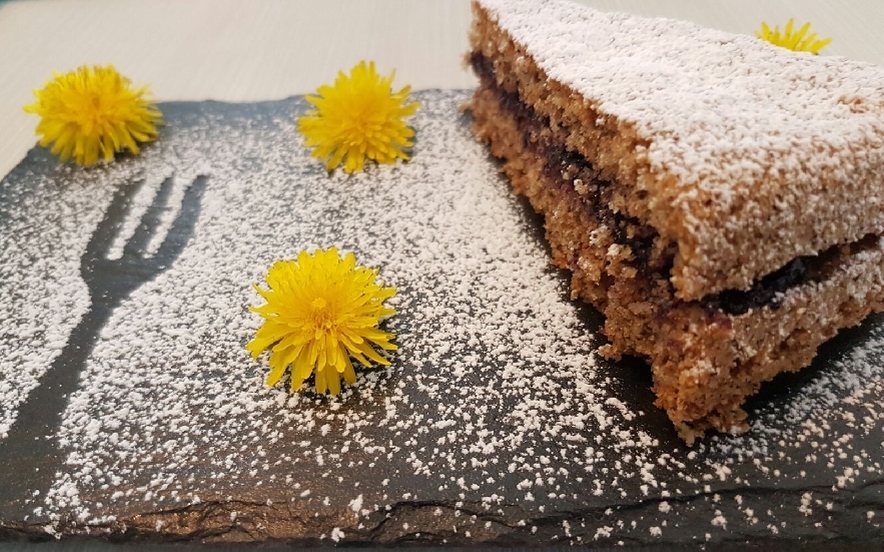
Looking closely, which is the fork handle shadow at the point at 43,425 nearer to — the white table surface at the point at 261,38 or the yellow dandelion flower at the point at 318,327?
the yellow dandelion flower at the point at 318,327

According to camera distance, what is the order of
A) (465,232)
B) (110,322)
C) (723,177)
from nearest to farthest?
(723,177), (110,322), (465,232)

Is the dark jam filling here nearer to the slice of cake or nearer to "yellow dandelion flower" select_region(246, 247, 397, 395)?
the slice of cake

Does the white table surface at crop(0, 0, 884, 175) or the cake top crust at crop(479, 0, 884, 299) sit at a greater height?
the cake top crust at crop(479, 0, 884, 299)

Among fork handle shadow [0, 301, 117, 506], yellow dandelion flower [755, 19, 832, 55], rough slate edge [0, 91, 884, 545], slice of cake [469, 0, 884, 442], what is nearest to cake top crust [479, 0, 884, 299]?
slice of cake [469, 0, 884, 442]

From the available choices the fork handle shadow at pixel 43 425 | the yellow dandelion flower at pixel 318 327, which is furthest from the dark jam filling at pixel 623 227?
the fork handle shadow at pixel 43 425

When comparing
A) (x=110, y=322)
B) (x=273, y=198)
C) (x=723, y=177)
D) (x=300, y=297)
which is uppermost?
(x=723, y=177)

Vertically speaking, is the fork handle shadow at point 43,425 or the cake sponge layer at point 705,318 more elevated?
the cake sponge layer at point 705,318

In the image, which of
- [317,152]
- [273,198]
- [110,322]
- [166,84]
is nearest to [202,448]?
[110,322]

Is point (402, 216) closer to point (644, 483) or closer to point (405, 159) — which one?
point (405, 159)
